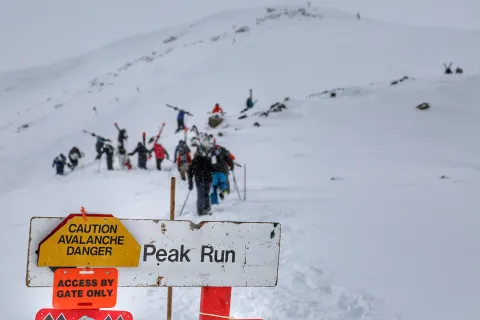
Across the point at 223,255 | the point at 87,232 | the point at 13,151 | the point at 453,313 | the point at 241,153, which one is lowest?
the point at 13,151

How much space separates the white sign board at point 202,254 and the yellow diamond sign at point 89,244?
0.06m

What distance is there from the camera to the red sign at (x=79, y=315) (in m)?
3.22

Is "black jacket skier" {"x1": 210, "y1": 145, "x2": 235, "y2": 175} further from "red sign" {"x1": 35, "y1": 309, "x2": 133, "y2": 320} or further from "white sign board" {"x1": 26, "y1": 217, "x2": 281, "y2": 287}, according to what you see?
"red sign" {"x1": 35, "y1": 309, "x2": 133, "y2": 320}

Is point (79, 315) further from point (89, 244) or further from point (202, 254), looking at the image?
point (202, 254)

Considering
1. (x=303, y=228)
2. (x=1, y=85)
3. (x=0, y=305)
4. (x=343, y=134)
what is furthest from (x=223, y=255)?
(x=1, y=85)

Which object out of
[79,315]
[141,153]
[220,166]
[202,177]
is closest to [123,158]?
[141,153]

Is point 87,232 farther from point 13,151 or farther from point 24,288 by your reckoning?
point 13,151

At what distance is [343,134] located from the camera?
20.9 m

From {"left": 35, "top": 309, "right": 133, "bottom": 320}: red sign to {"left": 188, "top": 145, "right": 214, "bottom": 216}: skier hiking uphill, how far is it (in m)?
6.45

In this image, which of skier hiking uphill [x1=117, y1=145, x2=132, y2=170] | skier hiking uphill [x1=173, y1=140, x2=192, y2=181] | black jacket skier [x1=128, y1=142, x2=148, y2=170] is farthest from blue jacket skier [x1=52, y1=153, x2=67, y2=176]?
skier hiking uphill [x1=173, y1=140, x2=192, y2=181]

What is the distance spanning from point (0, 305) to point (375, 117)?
761 inches

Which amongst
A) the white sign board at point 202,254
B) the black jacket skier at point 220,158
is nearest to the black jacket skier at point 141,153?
the black jacket skier at point 220,158

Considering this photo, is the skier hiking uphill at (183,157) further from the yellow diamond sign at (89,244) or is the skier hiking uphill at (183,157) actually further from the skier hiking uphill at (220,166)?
the yellow diamond sign at (89,244)

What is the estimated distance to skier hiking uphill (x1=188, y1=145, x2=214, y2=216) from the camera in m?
9.77
